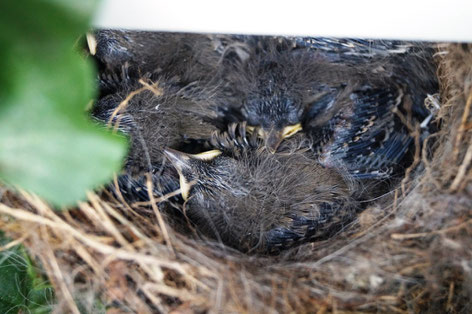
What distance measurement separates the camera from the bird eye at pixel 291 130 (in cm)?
95

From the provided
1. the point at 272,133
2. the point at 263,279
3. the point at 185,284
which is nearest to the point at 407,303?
the point at 263,279

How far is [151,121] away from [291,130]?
0.29 metres

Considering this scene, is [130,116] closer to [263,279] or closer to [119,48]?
[119,48]

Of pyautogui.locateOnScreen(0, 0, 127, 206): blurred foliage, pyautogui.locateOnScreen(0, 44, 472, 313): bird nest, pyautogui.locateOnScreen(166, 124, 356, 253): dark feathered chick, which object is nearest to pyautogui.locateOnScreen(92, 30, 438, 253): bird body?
pyautogui.locateOnScreen(166, 124, 356, 253): dark feathered chick

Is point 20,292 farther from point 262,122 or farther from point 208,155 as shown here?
point 262,122

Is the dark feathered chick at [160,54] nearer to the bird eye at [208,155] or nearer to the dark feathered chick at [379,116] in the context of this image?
the bird eye at [208,155]

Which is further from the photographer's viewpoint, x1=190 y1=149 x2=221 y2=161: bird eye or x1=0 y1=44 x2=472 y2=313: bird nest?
x1=190 y1=149 x2=221 y2=161: bird eye

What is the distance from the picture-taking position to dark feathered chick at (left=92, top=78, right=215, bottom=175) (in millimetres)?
844

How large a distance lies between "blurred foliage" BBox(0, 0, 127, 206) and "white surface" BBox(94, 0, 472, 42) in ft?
1.11

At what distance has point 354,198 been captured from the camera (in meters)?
0.87

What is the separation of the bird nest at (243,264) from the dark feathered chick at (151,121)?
0.57 feet

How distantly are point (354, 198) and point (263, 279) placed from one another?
29 centimetres

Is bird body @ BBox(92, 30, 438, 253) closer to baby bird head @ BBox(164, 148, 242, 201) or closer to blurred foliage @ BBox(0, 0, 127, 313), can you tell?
baby bird head @ BBox(164, 148, 242, 201)

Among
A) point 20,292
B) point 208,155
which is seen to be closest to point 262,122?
point 208,155
